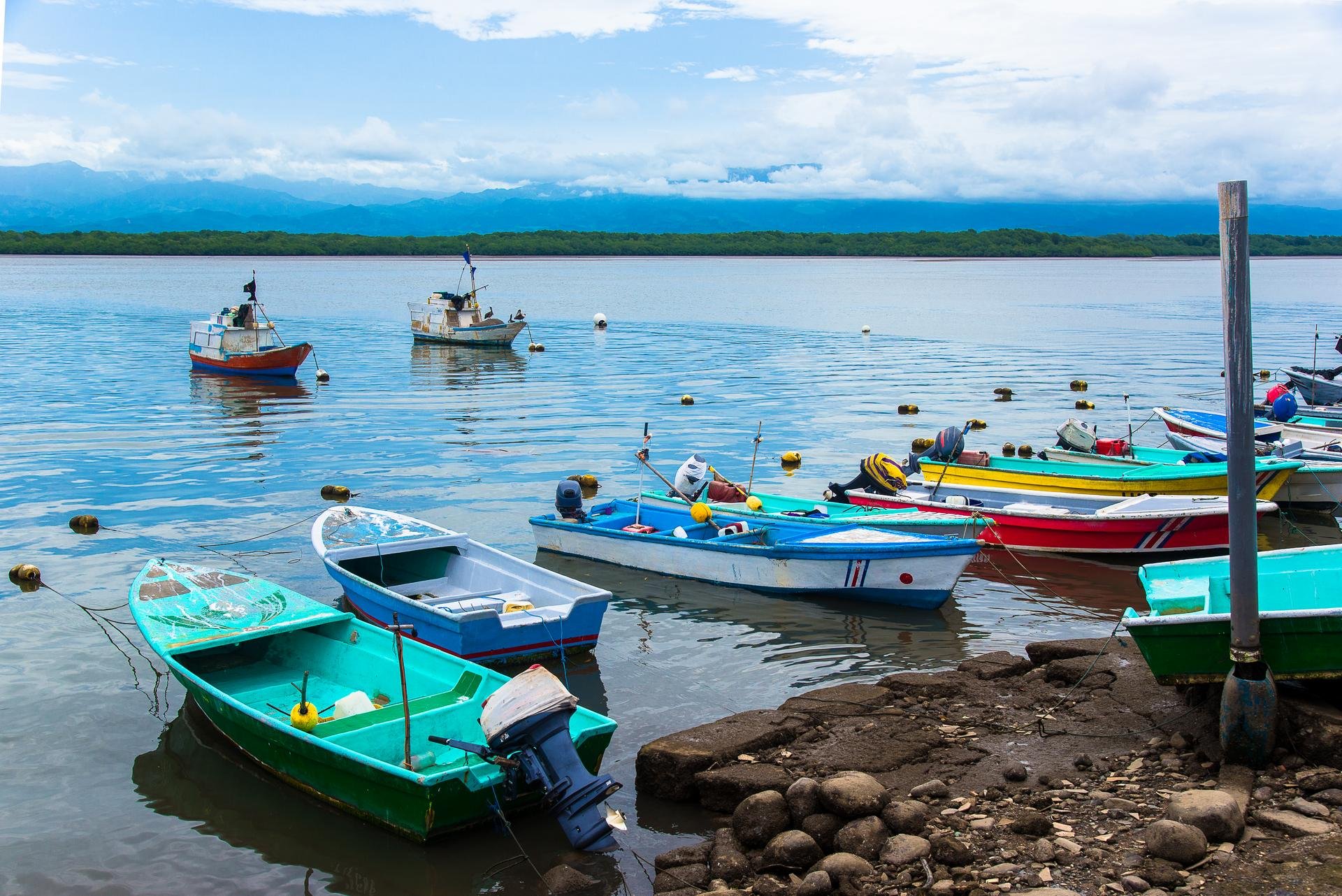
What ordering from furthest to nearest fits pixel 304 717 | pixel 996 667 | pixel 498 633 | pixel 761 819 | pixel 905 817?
pixel 498 633 < pixel 996 667 < pixel 304 717 < pixel 761 819 < pixel 905 817

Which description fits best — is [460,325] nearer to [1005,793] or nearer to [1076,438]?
[1076,438]

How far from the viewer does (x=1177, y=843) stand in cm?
684

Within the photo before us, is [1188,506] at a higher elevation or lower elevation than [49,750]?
higher

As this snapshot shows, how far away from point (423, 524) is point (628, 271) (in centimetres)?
14836

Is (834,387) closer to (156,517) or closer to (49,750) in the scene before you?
(156,517)

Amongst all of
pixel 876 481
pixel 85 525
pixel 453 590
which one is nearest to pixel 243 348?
pixel 85 525

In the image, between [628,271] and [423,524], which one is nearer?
[423,524]

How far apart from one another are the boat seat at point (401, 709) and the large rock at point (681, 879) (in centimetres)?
247

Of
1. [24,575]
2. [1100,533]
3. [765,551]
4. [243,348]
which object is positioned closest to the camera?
[765,551]

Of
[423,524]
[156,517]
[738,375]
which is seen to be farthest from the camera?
[738,375]

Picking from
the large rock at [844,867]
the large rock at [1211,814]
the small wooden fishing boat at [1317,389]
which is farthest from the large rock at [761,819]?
the small wooden fishing boat at [1317,389]

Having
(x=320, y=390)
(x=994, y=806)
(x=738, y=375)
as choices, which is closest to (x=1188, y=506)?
(x=994, y=806)

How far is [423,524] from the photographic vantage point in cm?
1546

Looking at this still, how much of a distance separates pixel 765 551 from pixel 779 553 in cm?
20
